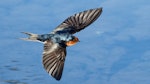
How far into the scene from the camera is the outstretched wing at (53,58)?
9.35 feet

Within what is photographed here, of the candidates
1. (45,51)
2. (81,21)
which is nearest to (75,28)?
(81,21)

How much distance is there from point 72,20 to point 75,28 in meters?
0.13

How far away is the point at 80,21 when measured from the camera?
3.59m

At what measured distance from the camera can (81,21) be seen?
11.8ft

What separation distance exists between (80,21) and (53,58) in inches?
24.9

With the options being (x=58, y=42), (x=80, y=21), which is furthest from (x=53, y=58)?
(x=80, y=21)

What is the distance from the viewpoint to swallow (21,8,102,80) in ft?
9.52

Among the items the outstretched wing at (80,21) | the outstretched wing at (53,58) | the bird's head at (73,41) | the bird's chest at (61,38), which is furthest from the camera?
the outstretched wing at (80,21)

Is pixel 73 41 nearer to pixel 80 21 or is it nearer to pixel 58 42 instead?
pixel 58 42

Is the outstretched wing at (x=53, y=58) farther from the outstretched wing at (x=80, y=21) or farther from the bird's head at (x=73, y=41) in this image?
the outstretched wing at (x=80, y=21)

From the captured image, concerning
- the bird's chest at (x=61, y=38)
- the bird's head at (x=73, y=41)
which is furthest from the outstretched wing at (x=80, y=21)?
the bird's head at (x=73, y=41)

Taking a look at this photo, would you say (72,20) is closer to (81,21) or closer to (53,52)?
(81,21)

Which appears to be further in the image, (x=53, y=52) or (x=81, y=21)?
(x=81, y=21)

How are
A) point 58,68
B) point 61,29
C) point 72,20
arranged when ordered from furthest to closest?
point 72,20 → point 61,29 → point 58,68
